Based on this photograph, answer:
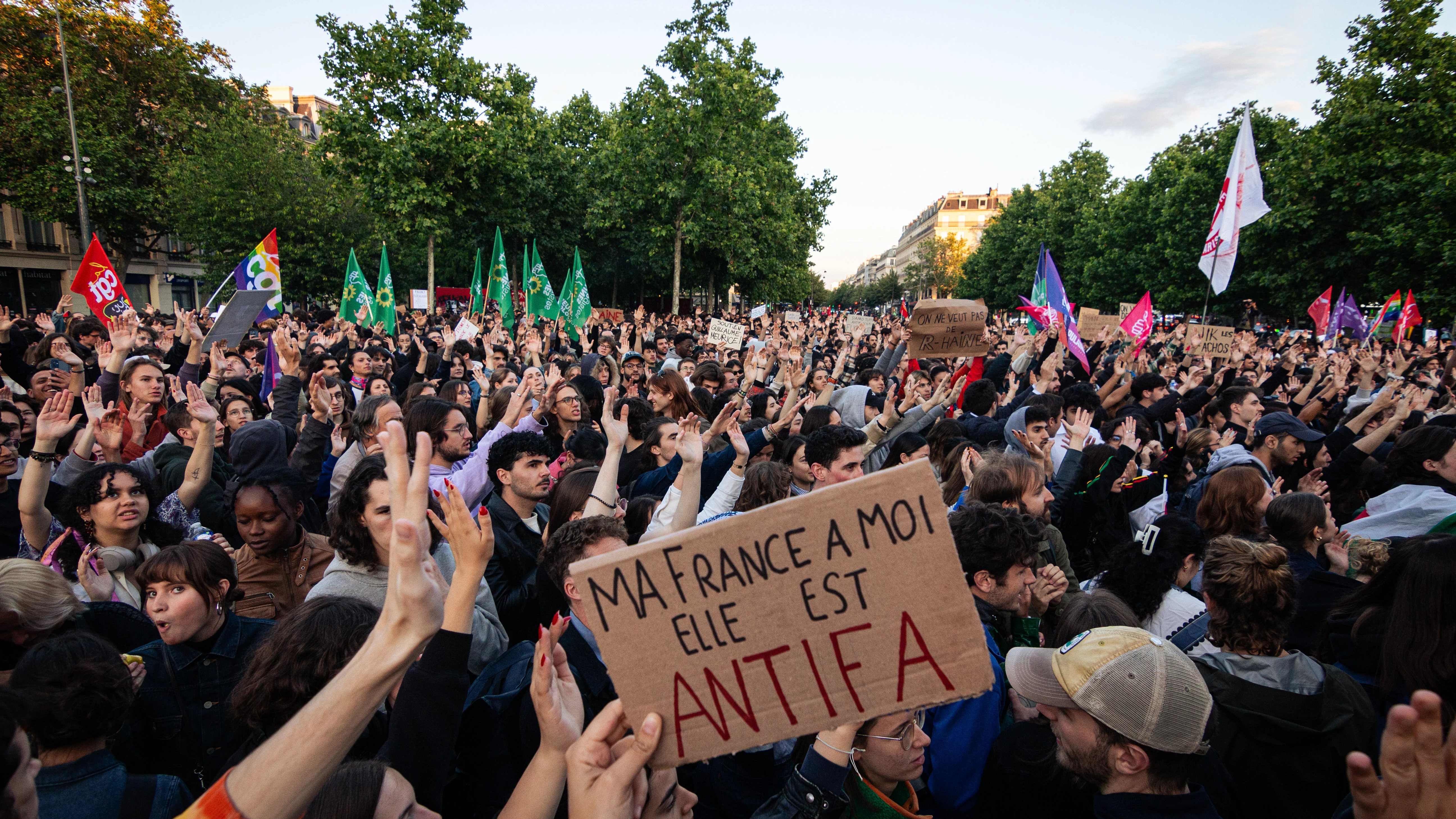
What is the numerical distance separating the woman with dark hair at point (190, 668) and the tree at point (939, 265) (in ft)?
316

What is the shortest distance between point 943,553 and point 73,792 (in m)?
2.33

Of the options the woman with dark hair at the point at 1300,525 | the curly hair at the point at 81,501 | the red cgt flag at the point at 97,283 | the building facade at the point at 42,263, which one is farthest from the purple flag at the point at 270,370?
the building facade at the point at 42,263

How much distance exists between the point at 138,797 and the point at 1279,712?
11.1 ft

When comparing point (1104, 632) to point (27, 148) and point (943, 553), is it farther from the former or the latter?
point (27, 148)

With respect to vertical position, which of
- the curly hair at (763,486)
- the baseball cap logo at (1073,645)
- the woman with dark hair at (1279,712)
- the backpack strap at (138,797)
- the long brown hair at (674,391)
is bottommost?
the woman with dark hair at (1279,712)

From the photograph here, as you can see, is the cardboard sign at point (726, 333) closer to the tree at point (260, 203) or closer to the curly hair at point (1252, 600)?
the curly hair at point (1252, 600)

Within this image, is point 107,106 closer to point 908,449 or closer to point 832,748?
point 908,449

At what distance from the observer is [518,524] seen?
4.18 m

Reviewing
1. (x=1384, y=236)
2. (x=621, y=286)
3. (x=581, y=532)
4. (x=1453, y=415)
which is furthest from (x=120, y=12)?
(x=1384, y=236)

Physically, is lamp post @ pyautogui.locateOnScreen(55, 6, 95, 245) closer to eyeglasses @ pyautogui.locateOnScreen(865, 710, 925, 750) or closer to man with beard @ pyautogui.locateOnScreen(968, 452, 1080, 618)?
man with beard @ pyautogui.locateOnScreen(968, 452, 1080, 618)

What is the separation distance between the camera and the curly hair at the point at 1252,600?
2.65 metres

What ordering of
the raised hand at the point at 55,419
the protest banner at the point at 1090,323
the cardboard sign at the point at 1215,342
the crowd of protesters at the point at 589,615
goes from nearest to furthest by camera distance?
the crowd of protesters at the point at 589,615 < the raised hand at the point at 55,419 < the cardboard sign at the point at 1215,342 < the protest banner at the point at 1090,323

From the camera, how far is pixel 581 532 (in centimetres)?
301

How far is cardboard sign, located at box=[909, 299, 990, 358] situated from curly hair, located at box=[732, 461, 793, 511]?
440cm
